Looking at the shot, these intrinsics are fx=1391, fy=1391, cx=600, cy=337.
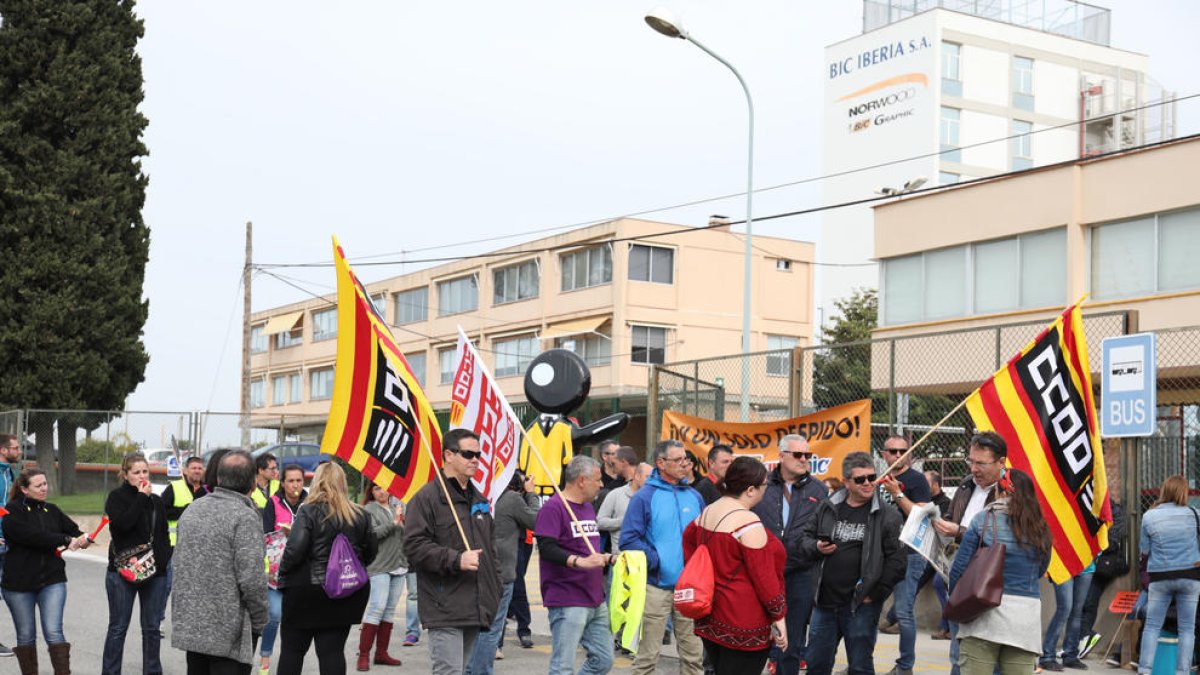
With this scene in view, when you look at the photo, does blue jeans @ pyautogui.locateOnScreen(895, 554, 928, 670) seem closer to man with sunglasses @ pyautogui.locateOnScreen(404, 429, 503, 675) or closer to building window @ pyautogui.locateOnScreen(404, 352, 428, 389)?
man with sunglasses @ pyautogui.locateOnScreen(404, 429, 503, 675)

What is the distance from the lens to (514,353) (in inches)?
2237

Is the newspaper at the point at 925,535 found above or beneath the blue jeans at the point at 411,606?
above

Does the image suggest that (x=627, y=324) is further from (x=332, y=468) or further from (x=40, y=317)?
(x=332, y=468)

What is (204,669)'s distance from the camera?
744 cm

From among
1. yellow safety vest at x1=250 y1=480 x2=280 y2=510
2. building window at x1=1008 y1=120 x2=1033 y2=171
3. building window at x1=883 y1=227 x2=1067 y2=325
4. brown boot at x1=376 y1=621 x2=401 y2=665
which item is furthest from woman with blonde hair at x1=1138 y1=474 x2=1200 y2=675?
building window at x1=1008 y1=120 x2=1033 y2=171

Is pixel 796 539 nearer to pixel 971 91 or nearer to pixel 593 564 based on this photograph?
pixel 593 564

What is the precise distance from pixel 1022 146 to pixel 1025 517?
66.9m

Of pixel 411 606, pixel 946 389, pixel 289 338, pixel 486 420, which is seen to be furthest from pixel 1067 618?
pixel 289 338

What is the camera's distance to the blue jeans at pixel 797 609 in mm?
9523

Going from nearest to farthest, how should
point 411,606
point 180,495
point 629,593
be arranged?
point 629,593
point 180,495
point 411,606

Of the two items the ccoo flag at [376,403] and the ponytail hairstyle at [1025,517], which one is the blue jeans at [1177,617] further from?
the ccoo flag at [376,403]

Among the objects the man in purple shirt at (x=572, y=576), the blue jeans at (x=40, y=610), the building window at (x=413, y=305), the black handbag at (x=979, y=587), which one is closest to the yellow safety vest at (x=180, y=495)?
the blue jeans at (x=40, y=610)

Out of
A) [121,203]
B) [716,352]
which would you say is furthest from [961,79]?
[121,203]

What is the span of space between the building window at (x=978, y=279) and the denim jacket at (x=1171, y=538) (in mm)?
19592
